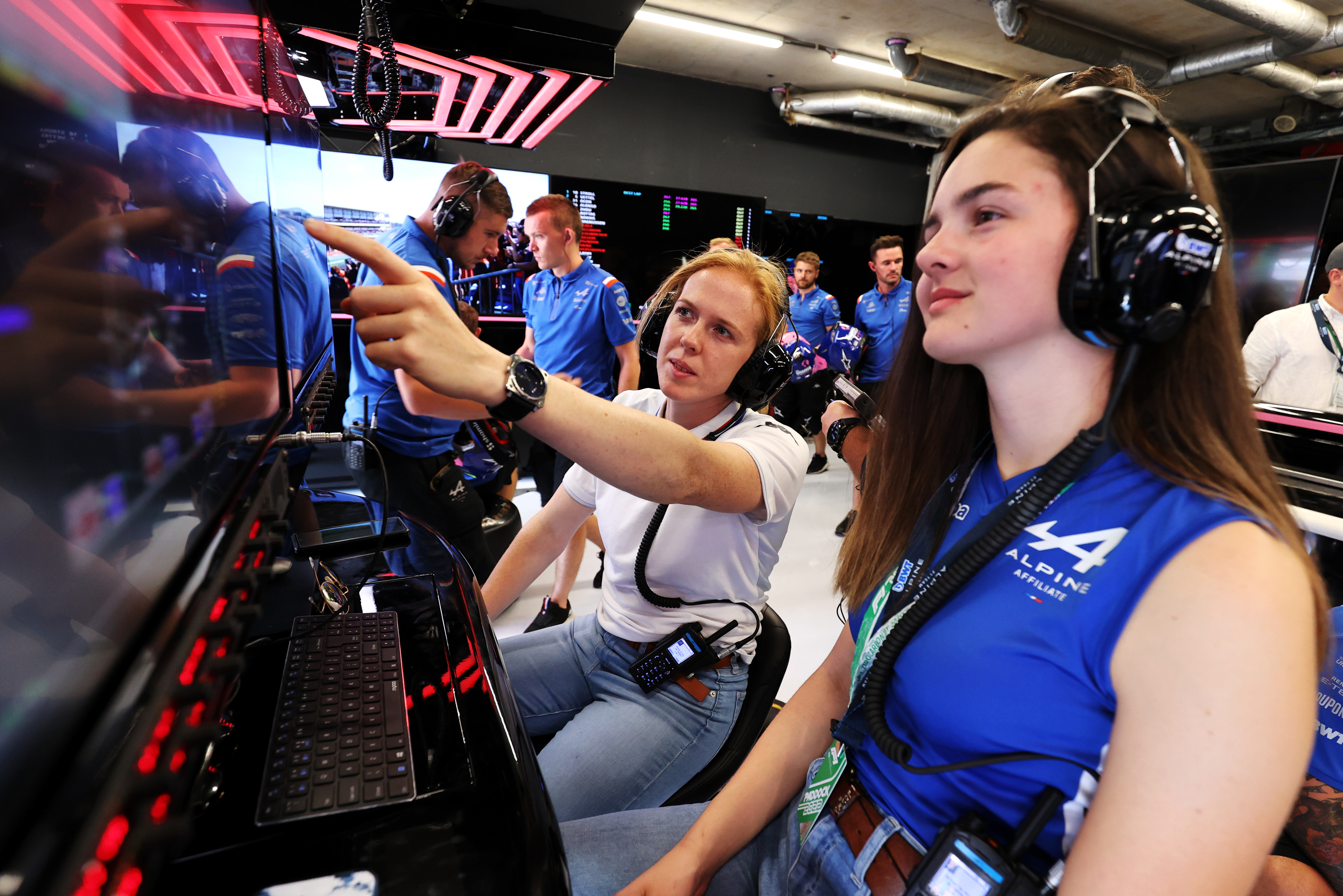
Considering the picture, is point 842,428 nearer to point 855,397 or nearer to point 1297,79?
point 855,397

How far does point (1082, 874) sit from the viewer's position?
2.11ft

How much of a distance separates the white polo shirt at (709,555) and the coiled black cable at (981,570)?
17.9 inches

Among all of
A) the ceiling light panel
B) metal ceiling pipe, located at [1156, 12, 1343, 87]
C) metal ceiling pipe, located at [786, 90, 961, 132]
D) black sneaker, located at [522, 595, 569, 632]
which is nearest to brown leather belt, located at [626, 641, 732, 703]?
black sneaker, located at [522, 595, 569, 632]

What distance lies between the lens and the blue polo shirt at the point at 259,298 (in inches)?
32.0

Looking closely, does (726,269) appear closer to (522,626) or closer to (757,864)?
(757,864)

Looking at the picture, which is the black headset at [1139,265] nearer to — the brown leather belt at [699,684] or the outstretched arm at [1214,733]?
the outstretched arm at [1214,733]

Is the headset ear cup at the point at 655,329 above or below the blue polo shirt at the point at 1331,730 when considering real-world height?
above

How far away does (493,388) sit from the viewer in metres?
0.80

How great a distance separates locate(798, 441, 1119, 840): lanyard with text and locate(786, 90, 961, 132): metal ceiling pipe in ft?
20.2

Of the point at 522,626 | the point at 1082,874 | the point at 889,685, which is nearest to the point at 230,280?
the point at 889,685

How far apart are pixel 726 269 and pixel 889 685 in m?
0.91

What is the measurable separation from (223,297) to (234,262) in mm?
84

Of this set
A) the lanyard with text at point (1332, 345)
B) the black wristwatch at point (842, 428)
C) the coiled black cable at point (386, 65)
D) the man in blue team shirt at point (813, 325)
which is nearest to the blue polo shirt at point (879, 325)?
the man in blue team shirt at point (813, 325)

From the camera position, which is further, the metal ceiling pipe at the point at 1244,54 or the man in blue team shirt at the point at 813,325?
the man in blue team shirt at the point at 813,325
